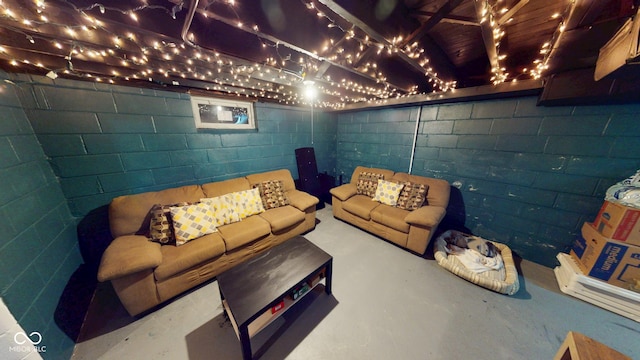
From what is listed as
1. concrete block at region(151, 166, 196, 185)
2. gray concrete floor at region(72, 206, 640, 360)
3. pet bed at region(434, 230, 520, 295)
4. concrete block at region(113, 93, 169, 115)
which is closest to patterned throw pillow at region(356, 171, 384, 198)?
pet bed at region(434, 230, 520, 295)

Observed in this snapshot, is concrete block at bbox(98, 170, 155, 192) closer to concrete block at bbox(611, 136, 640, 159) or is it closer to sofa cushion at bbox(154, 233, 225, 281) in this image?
sofa cushion at bbox(154, 233, 225, 281)

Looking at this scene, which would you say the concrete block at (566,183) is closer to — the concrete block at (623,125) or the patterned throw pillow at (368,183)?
the concrete block at (623,125)

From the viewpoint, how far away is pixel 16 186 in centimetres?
122

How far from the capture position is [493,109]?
2252mm

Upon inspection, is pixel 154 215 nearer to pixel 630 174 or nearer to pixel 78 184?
pixel 78 184

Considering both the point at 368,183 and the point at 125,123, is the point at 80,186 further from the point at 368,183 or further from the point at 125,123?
the point at 368,183

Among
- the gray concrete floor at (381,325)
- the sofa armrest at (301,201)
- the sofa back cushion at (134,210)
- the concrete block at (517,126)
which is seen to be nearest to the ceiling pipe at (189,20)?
the sofa back cushion at (134,210)

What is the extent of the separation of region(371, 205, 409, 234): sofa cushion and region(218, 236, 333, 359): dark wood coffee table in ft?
3.76

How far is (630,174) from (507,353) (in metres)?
2.12

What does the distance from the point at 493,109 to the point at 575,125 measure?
70 centimetres

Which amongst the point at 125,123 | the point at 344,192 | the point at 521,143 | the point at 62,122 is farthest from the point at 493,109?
the point at 62,122

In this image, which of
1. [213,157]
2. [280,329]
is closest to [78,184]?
[213,157]

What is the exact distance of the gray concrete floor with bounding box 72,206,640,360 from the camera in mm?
1294


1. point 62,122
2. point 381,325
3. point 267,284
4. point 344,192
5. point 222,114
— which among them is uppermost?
point 222,114
